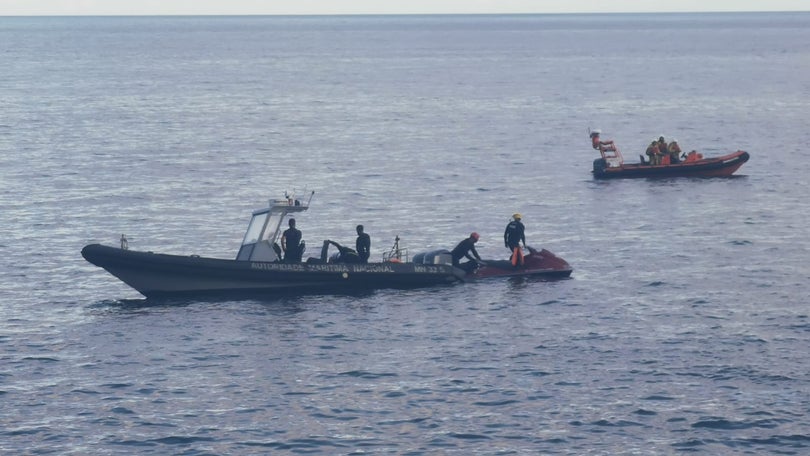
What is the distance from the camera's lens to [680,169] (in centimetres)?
6738

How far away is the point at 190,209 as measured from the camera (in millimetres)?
60188

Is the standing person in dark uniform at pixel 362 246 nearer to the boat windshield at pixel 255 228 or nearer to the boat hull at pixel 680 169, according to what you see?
the boat windshield at pixel 255 228

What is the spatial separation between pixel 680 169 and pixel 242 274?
33213mm

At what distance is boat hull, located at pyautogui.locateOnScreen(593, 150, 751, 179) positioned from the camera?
67438mm

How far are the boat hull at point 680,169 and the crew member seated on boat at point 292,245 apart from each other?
30578 mm

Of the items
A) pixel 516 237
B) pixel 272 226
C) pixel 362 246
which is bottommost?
pixel 362 246

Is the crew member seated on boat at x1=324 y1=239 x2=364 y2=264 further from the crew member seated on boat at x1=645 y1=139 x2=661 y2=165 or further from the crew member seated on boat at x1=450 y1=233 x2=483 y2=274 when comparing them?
the crew member seated on boat at x1=645 y1=139 x2=661 y2=165

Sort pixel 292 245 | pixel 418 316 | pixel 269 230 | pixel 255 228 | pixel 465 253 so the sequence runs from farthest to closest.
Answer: pixel 465 253, pixel 255 228, pixel 269 230, pixel 292 245, pixel 418 316

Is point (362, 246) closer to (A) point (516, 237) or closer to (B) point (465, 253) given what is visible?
(B) point (465, 253)

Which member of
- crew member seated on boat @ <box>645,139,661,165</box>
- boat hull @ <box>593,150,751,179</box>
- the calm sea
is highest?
crew member seated on boat @ <box>645,139,661,165</box>

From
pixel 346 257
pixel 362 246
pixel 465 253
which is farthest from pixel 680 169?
pixel 346 257

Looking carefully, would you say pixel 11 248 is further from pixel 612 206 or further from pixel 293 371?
pixel 612 206

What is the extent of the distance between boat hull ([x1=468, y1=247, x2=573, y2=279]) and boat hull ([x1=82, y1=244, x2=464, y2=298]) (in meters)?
1.71

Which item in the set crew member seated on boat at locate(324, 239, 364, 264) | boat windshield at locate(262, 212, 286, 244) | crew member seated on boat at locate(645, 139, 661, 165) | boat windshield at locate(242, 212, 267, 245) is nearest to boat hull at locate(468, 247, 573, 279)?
crew member seated on boat at locate(324, 239, 364, 264)
